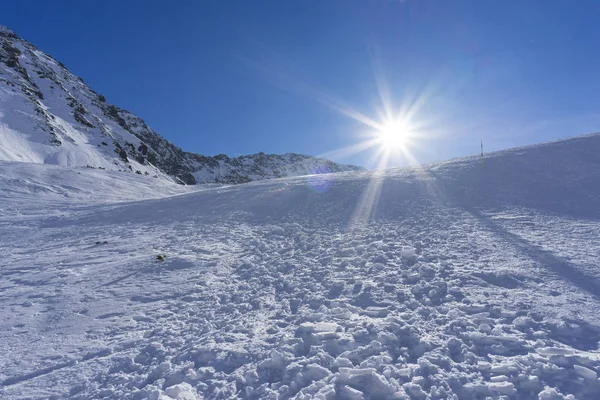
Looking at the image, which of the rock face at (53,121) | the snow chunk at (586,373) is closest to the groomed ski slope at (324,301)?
the snow chunk at (586,373)

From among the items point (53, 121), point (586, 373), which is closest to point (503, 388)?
point (586, 373)

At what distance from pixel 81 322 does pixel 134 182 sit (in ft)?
74.7

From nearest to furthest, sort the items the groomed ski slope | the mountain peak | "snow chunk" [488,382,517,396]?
1. "snow chunk" [488,382,517,396]
2. the groomed ski slope
3. the mountain peak

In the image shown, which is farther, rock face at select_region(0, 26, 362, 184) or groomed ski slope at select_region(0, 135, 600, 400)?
rock face at select_region(0, 26, 362, 184)

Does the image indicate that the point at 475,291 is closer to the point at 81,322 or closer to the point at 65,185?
the point at 81,322

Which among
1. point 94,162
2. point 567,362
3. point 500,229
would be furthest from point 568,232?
point 94,162

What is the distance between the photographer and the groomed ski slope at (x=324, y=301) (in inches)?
154

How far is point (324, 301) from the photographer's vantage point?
5879 millimetres

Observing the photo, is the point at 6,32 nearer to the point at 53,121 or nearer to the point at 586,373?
the point at 53,121

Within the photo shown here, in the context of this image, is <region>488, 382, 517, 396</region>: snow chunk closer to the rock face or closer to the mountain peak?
the rock face

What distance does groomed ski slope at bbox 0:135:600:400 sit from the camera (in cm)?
390

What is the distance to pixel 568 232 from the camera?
7.75 metres

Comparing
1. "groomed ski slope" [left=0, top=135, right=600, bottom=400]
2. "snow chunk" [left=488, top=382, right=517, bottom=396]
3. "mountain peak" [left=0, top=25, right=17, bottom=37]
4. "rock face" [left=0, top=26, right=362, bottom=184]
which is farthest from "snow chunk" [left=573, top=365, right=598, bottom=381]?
"mountain peak" [left=0, top=25, right=17, bottom=37]

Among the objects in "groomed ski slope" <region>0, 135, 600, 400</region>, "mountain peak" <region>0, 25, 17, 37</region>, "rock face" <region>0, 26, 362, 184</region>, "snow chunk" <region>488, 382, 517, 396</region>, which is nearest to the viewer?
"snow chunk" <region>488, 382, 517, 396</region>
